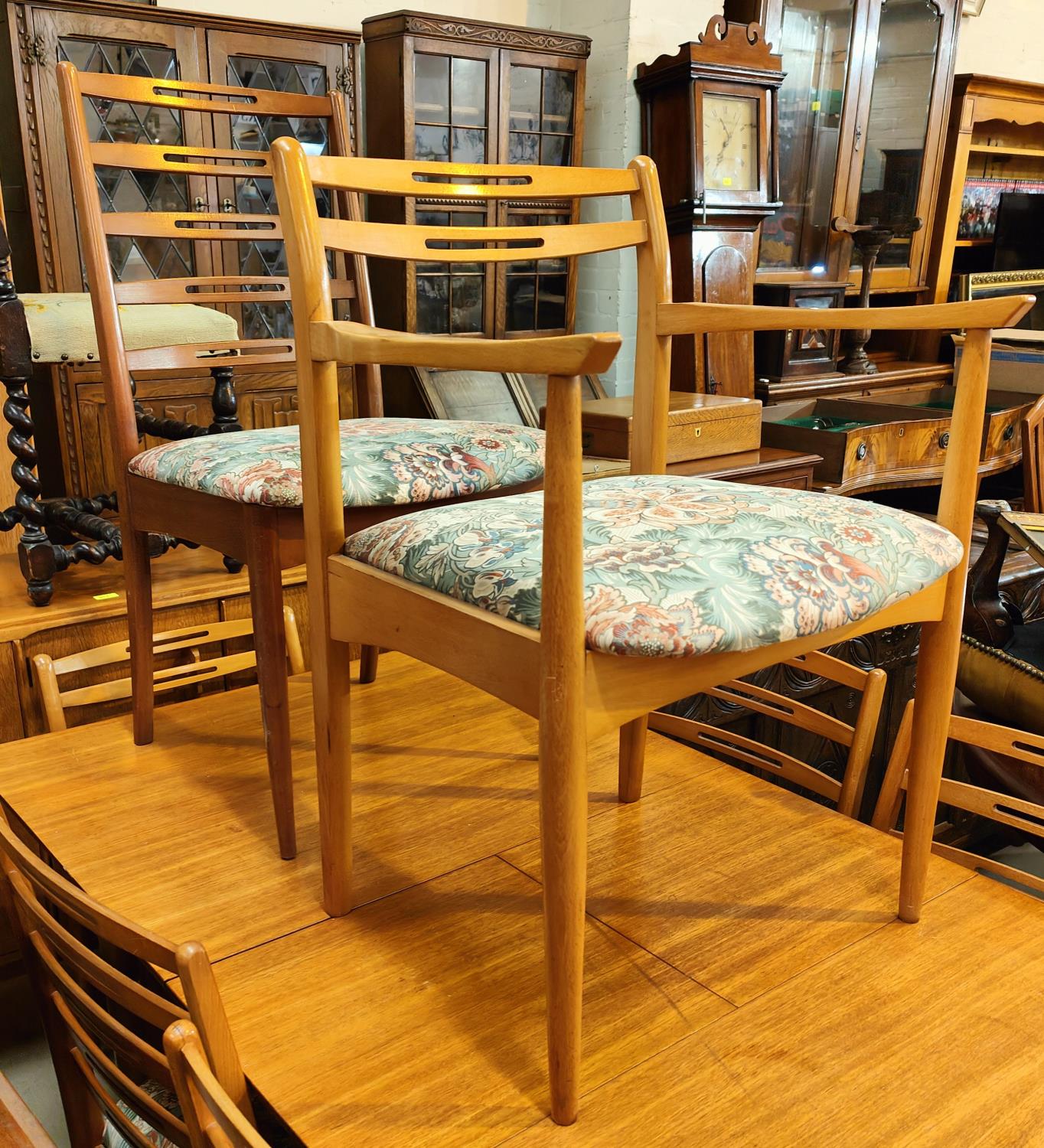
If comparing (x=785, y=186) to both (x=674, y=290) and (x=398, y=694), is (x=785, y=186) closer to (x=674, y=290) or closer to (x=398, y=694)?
(x=674, y=290)

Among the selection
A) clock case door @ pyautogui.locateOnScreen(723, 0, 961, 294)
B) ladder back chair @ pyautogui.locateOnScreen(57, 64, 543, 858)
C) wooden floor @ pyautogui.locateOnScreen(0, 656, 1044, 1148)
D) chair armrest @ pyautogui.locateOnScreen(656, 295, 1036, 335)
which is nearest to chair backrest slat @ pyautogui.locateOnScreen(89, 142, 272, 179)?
ladder back chair @ pyautogui.locateOnScreen(57, 64, 543, 858)

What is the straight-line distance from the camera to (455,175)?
1.12m

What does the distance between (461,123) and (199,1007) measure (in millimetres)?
2856

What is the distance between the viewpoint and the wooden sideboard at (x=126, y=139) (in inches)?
94.5

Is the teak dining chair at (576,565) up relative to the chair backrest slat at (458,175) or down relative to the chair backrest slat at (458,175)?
down

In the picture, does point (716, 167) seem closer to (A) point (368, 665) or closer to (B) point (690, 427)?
(B) point (690, 427)

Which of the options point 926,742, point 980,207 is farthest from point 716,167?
point 926,742

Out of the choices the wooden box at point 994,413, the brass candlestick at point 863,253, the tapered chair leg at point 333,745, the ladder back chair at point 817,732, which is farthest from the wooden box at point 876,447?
the tapered chair leg at point 333,745

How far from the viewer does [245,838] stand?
1.25 m

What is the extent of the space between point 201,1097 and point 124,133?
2517 millimetres

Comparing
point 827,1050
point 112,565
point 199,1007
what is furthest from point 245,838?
point 112,565

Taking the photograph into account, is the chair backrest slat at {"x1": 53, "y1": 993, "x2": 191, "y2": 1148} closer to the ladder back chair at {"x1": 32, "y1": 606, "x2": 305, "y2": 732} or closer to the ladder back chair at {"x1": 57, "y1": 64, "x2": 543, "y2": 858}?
the ladder back chair at {"x1": 57, "y1": 64, "x2": 543, "y2": 858}

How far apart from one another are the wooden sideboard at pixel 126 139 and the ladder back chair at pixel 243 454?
115 cm

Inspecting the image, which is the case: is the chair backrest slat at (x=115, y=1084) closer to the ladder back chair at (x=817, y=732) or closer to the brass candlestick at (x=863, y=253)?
the ladder back chair at (x=817, y=732)
